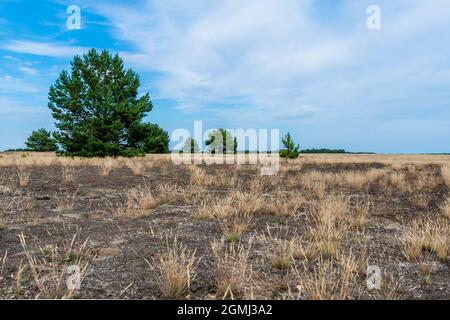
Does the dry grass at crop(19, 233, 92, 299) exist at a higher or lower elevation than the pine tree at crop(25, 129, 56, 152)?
lower

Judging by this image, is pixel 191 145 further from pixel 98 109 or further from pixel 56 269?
pixel 56 269

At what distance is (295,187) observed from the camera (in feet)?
42.5

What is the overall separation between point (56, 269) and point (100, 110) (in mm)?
24338

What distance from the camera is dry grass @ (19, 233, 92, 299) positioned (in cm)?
372

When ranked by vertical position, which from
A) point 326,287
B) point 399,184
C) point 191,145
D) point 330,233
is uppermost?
point 191,145

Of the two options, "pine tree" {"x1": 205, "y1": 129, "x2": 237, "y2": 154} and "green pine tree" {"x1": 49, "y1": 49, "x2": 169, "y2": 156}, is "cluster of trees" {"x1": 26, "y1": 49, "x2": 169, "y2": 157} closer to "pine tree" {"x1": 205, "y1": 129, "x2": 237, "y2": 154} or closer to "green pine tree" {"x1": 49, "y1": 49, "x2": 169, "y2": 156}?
"green pine tree" {"x1": 49, "y1": 49, "x2": 169, "y2": 156}

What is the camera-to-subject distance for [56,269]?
173 inches

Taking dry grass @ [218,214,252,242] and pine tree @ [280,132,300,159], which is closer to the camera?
dry grass @ [218,214,252,242]

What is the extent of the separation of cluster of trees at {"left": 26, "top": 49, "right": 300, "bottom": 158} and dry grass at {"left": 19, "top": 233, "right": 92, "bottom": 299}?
2271cm

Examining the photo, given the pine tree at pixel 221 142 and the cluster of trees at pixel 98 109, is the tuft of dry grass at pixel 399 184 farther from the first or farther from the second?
the pine tree at pixel 221 142

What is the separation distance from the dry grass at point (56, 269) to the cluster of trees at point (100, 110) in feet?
74.5

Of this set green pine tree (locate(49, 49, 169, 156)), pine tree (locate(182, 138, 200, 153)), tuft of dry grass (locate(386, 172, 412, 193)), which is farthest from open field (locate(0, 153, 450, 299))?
pine tree (locate(182, 138, 200, 153))

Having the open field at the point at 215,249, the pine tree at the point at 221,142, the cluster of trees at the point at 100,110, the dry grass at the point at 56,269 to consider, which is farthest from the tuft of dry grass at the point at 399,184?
the pine tree at the point at 221,142

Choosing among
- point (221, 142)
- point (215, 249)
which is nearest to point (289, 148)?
point (221, 142)
